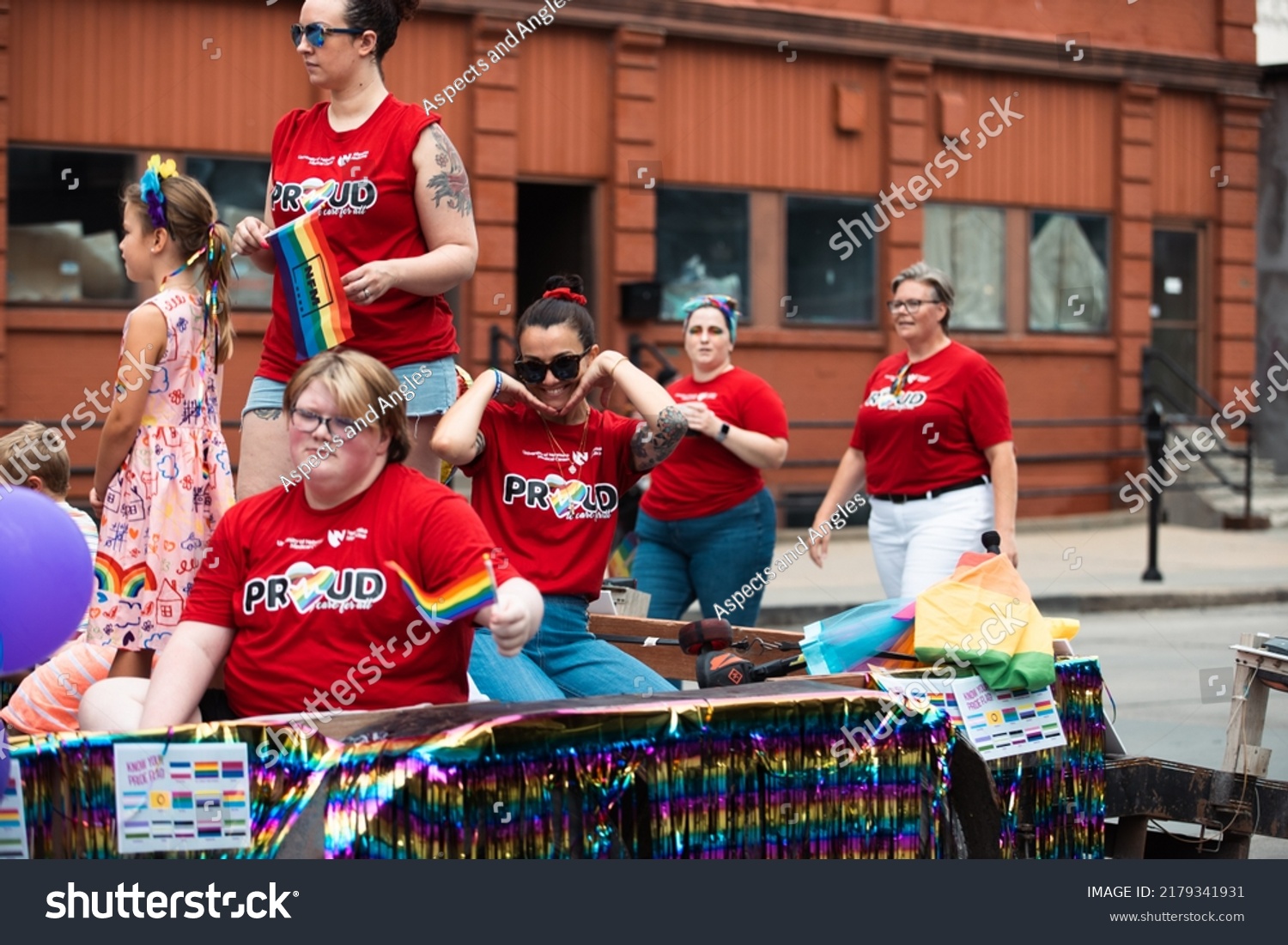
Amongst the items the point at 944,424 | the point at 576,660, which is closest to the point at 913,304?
the point at 944,424

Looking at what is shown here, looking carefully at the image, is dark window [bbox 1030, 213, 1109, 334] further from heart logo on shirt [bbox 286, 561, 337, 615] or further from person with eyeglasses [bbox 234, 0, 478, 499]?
heart logo on shirt [bbox 286, 561, 337, 615]

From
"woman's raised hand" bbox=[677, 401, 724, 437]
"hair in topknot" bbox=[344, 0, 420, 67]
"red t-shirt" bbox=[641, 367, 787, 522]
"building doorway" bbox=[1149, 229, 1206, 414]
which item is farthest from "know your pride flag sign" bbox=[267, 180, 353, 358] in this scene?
Result: "building doorway" bbox=[1149, 229, 1206, 414]

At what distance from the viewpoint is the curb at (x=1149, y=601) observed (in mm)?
13562

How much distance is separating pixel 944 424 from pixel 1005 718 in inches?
103

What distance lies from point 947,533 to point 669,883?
3498 millimetres

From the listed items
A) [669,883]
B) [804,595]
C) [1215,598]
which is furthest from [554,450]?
[1215,598]

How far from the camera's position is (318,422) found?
144 inches

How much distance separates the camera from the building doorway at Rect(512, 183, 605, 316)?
17.4 m

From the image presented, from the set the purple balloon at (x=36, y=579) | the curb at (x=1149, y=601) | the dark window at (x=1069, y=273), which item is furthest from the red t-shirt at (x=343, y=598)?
the dark window at (x=1069, y=273)

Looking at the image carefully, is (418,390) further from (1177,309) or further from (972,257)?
(1177,309)

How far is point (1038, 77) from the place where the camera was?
19984 millimetres

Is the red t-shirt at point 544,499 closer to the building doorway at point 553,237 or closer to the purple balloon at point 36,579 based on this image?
the purple balloon at point 36,579

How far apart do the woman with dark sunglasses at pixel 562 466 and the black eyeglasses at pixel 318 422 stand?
0.86 m

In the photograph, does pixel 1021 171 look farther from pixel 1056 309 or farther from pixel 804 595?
pixel 804 595
